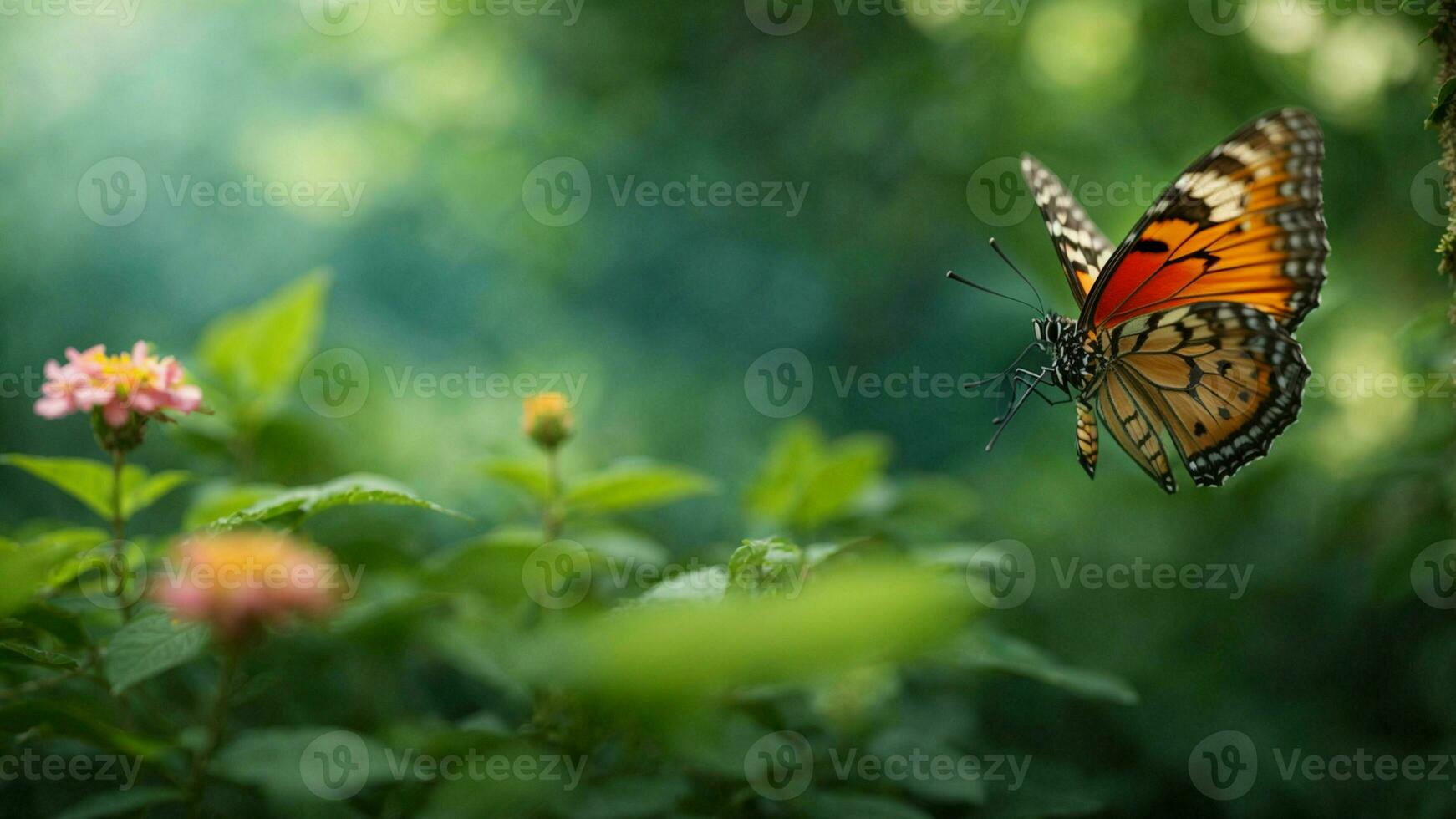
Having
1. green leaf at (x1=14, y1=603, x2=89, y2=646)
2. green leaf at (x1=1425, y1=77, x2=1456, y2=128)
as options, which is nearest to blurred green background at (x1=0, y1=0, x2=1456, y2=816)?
green leaf at (x1=1425, y1=77, x2=1456, y2=128)

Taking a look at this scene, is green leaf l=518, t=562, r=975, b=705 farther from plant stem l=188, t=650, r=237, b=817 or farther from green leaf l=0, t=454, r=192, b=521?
green leaf l=0, t=454, r=192, b=521

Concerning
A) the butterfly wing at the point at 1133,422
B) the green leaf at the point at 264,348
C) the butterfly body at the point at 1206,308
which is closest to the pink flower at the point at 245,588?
the green leaf at the point at 264,348

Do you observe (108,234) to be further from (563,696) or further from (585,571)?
(563,696)

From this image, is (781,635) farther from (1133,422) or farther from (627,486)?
(1133,422)

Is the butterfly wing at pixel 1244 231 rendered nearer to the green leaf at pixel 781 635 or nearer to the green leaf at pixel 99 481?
the green leaf at pixel 781 635

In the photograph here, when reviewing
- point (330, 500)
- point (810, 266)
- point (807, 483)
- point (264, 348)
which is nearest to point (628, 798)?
point (330, 500)
